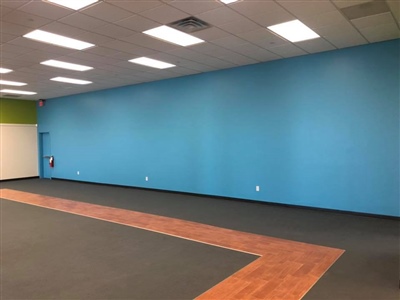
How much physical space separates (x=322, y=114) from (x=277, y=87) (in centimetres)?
120

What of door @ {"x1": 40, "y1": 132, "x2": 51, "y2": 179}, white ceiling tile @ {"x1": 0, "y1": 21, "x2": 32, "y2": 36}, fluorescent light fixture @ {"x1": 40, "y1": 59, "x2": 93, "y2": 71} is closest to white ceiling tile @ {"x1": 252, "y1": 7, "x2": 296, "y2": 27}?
white ceiling tile @ {"x1": 0, "y1": 21, "x2": 32, "y2": 36}

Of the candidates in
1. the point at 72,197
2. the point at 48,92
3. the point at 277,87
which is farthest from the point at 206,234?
Answer: the point at 48,92

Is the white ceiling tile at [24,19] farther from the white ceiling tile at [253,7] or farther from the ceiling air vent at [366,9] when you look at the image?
the ceiling air vent at [366,9]

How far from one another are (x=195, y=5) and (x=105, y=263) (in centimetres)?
351

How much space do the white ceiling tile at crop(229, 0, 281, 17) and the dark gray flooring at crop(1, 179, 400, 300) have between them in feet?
11.0

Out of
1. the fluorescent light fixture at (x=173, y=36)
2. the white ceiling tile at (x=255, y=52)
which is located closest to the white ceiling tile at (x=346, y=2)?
the white ceiling tile at (x=255, y=52)

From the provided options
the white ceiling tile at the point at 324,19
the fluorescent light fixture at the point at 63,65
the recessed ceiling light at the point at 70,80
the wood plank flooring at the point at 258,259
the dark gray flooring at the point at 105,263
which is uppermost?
the recessed ceiling light at the point at 70,80

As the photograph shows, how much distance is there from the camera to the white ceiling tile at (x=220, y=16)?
168 inches

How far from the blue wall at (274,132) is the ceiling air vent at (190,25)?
2.81m

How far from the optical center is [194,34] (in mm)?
5211

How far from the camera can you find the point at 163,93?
921cm

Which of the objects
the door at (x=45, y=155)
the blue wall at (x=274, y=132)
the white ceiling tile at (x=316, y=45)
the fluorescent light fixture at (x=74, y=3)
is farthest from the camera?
the door at (x=45, y=155)

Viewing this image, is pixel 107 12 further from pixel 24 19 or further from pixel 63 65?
pixel 63 65

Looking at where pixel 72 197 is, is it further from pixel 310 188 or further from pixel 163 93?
pixel 310 188
